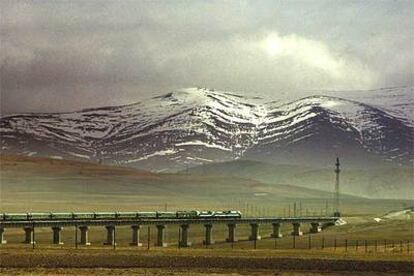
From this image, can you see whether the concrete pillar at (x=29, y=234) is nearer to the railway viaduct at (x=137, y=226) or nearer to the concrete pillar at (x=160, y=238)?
the railway viaduct at (x=137, y=226)

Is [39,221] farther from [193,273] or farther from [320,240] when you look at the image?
[193,273]

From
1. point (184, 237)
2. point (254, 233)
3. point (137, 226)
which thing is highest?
point (137, 226)

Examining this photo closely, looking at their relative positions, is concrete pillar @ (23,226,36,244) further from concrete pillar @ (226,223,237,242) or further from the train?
concrete pillar @ (226,223,237,242)

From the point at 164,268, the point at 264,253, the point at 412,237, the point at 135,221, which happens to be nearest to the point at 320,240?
the point at 412,237

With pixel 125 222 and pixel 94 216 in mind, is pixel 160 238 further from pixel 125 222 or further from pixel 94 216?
pixel 94 216

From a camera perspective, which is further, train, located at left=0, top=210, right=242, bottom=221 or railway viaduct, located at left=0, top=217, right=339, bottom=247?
train, located at left=0, top=210, right=242, bottom=221

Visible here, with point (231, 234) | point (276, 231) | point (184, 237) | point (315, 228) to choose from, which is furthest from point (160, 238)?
point (315, 228)

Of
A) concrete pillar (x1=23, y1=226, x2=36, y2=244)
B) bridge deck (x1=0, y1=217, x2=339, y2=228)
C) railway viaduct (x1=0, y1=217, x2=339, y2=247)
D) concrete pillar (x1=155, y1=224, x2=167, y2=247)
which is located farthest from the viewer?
concrete pillar (x1=155, y1=224, x2=167, y2=247)

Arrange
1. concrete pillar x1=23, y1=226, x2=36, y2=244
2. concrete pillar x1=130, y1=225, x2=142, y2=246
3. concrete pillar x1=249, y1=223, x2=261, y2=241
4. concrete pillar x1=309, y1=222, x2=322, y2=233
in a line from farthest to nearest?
concrete pillar x1=309, y1=222, x2=322, y2=233, concrete pillar x1=249, y1=223, x2=261, y2=241, concrete pillar x1=130, y1=225, x2=142, y2=246, concrete pillar x1=23, y1=226, x2=36, y2=244

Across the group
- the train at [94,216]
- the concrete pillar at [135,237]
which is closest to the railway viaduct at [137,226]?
the concrete pillar at [135,237]

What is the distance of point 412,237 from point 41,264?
6160 cm

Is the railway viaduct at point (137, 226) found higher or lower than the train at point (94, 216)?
→ lower

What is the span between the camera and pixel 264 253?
94.9 m

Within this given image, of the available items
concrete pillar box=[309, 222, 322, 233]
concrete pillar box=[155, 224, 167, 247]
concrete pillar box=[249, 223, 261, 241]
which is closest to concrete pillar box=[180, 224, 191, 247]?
concrete pillar box=[155, 224, 167, 247]
